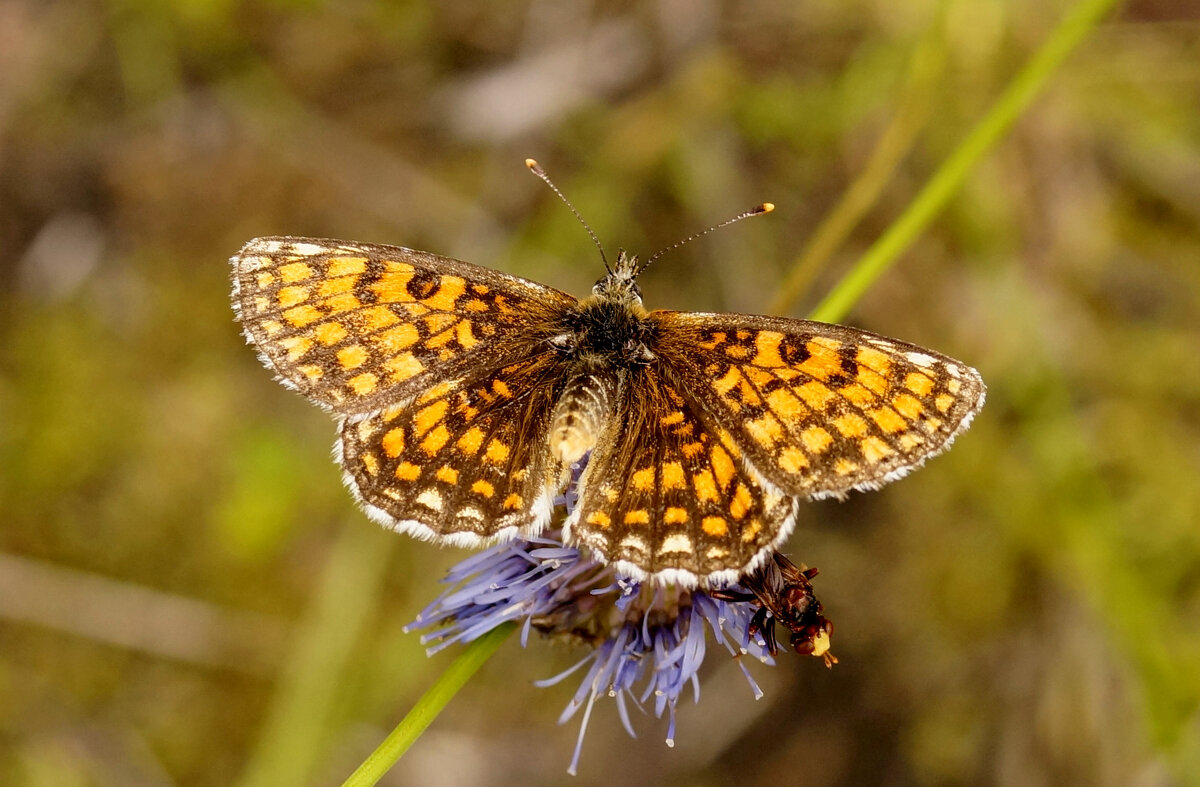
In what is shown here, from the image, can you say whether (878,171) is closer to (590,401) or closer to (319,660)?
(590,401)

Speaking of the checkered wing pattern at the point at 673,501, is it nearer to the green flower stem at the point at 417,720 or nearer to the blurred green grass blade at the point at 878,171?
the green flower stem at the point at 417,720

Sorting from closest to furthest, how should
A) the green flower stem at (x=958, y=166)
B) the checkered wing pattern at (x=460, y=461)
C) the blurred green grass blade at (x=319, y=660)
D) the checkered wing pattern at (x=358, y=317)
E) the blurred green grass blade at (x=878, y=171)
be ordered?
1. the checkered wing pattern at (x=460, y=461)
2. the checkered wing pattern at (x=358, y=317)
3. the green flower stem at (x=958, y=166)
4. the blurred green grass blade at (x=878, y=171)
5. the blurred green grass blade at (x=319, y=660)

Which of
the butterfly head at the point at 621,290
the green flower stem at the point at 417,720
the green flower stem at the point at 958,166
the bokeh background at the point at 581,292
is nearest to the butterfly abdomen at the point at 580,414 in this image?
the butterfly head at the point at 621,290

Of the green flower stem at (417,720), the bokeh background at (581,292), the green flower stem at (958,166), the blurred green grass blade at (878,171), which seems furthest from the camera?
the bokeh background at (581,292)

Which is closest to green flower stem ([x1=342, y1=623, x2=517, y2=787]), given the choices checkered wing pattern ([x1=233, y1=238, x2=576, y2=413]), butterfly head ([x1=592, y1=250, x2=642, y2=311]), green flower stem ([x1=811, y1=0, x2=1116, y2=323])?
checkered wing pattern ([x1=233, y1=238, x2=576, y2=413])

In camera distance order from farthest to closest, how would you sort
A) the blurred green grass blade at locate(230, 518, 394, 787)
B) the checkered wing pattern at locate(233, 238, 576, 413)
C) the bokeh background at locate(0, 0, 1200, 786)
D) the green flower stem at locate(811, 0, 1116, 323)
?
the bokeh background at locate(0, 0, 1200, 786), the blurred green grass blade at locate(230, 518, 394, 787), the green flower stem at locate(811, 0, 1116, 323), the checkered wing pattern at locate(233, 238, 576, 413)

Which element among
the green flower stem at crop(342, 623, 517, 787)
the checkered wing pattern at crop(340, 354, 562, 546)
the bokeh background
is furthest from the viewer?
the bokeh background

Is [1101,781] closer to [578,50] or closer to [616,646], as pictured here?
[616,646]

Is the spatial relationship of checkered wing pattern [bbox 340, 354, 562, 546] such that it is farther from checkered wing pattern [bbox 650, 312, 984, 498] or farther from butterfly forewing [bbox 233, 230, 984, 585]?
checkered wing pattern [bbox 650, 312, 984, 498]
